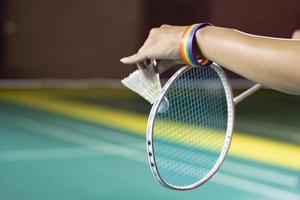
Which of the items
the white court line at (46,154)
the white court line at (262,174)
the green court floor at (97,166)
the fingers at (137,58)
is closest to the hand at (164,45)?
the fingers at (137,58)

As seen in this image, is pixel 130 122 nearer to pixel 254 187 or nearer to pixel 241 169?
pixel 241 169

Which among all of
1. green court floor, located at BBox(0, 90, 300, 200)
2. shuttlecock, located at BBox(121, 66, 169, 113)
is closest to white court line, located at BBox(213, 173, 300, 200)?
green court floor, located at BBox(0, 90, 300, 200)

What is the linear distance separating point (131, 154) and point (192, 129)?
2.27 metres

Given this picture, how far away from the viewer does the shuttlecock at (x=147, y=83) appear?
1.22 m

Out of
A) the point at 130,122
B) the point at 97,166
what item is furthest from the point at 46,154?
the point at 130,122

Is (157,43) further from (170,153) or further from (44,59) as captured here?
(44,59)

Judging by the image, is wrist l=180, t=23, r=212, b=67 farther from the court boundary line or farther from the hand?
the court boundary line

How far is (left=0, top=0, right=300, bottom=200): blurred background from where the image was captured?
3.05 metres

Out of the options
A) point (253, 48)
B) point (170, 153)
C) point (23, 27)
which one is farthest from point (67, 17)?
point (253, 48)

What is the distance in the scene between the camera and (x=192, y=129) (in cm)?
161

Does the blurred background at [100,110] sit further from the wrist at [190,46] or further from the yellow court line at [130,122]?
the wrist at [190,46]

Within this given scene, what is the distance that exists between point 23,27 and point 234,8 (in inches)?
124

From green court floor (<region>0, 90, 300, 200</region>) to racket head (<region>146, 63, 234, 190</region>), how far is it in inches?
45.1

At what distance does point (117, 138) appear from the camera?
4516 mm
